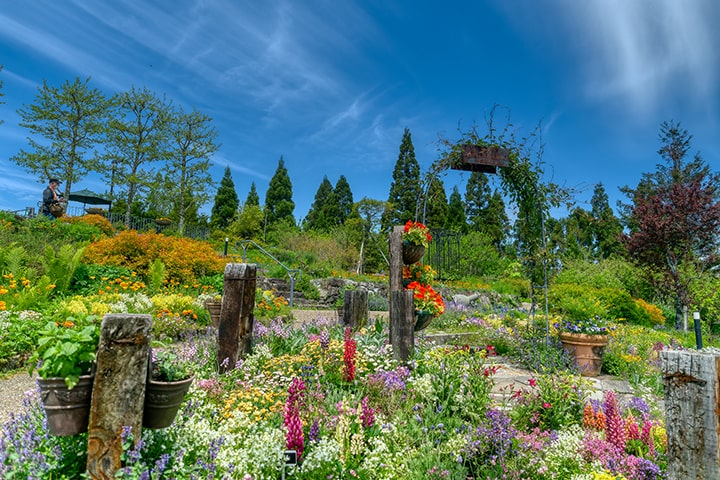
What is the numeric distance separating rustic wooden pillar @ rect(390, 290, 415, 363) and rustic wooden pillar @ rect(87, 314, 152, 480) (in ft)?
9.51

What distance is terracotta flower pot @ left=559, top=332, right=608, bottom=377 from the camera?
528 cm

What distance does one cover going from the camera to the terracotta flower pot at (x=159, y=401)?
6.00 ft

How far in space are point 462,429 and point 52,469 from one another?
90.8 inches

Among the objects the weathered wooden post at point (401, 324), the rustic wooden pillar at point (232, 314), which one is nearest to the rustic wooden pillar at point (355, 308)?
the weathered wooden post at point (401, 324)

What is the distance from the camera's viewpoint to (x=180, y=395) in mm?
1915

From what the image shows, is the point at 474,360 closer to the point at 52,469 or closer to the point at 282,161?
the point at 52,469

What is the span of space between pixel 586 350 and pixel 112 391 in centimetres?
557

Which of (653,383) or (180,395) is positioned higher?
(180,395)

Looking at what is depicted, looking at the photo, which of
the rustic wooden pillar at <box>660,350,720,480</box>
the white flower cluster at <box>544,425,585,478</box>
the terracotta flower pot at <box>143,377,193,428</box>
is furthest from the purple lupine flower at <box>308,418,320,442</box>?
the rustic wooden pillar at <box>660,350,720,480</box>

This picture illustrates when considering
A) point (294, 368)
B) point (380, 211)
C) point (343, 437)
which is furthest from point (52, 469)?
point (380, 211)

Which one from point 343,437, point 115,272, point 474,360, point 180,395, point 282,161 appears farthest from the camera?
point 282,161

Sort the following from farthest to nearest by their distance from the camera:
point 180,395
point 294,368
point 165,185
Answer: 1. point 165,185
2. point 294,368
3. point 180,395

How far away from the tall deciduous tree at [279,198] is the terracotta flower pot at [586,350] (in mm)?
30347

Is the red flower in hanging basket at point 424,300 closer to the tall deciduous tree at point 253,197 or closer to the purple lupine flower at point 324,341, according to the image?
the purple lupine flower at point 324,341
